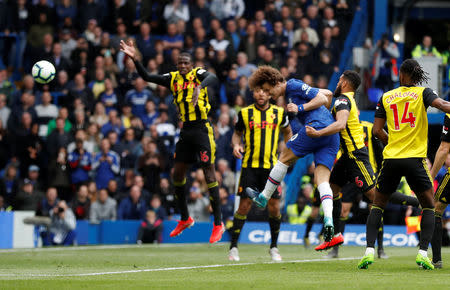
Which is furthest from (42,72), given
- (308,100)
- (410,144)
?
(410,144)

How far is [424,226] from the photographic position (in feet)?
32.6

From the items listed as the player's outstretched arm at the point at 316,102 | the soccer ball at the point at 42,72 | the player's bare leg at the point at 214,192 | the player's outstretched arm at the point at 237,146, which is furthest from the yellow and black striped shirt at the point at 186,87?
the player's outstretched arm at the point at 316,102

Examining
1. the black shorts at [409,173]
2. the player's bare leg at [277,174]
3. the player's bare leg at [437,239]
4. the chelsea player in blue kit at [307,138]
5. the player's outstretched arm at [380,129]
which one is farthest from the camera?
the player's bare leg at [277,174]

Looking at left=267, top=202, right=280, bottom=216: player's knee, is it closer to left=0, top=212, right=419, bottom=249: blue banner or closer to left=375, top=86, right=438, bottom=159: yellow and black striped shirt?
left=375, top=86, right=438, bottom=159: yellow and black striped shirt

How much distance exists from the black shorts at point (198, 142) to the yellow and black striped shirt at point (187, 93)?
122mm

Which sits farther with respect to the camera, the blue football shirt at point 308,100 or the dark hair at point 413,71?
the blue football shirt at point 308,100

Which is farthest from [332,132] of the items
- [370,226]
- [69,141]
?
[69,141]

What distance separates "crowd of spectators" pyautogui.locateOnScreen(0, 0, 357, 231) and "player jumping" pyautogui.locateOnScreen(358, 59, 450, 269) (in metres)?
10.4

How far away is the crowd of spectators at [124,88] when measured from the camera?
67.0 feet

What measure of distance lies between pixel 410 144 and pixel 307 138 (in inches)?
63.7

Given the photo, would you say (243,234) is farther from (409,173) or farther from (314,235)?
(409,173)

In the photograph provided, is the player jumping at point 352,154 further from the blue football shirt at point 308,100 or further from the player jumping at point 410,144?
the player jumping at point 410,144

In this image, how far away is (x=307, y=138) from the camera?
432 inches

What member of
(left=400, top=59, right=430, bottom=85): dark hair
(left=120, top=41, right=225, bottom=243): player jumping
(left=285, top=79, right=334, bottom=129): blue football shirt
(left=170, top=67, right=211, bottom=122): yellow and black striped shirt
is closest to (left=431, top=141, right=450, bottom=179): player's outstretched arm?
(left=400, top=59, right=430, bottom=85): dark hair
